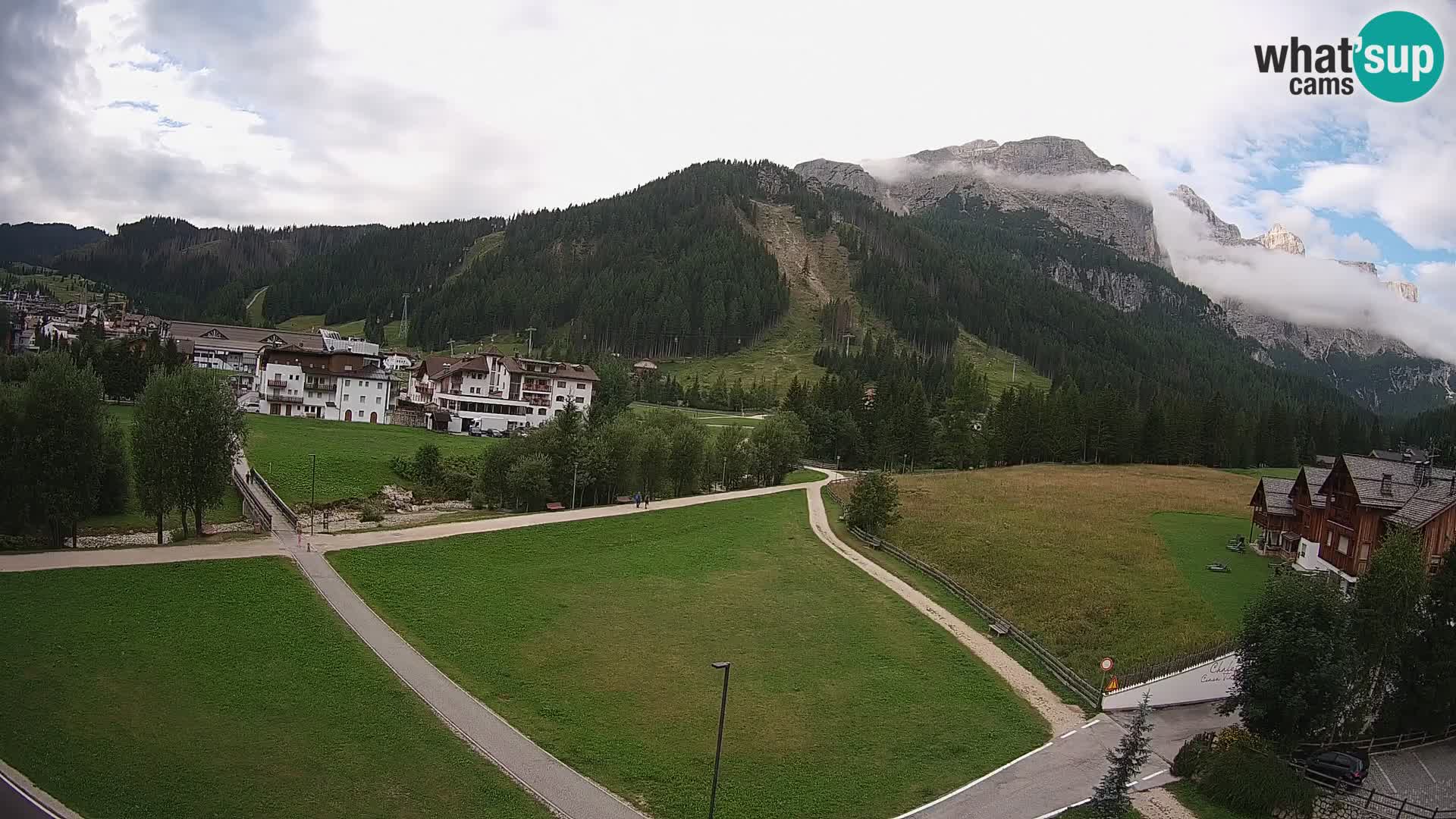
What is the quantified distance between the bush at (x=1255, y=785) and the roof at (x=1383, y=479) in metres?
26.3

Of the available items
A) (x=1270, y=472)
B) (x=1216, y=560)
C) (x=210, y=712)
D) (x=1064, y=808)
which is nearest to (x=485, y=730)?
(x=210, y=712)

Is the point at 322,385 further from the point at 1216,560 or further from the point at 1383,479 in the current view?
the point at 1383,479

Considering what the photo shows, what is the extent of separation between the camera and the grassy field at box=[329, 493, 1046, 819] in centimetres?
2742

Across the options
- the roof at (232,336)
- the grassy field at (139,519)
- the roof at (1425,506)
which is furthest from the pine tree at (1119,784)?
the roof at (232,336)

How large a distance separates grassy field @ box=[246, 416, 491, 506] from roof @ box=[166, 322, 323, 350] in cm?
5340

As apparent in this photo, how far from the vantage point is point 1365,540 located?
47.2 meters

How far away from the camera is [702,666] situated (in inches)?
1425

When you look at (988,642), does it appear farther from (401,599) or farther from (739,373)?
(739,373)

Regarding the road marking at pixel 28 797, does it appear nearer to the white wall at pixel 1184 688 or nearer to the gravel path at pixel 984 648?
the gravel path at pixel 984 648

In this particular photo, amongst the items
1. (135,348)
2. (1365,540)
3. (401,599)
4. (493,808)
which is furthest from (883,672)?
(135,348)

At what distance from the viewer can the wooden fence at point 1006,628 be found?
36281 millimetres

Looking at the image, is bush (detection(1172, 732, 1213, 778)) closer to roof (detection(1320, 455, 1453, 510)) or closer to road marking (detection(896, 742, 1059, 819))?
road marking (detection(896, 742, 1059, 819))

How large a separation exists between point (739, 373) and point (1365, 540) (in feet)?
467

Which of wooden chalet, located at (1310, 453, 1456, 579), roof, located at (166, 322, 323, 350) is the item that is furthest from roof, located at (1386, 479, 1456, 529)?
roof, located at (166, 322, 323, 350)
